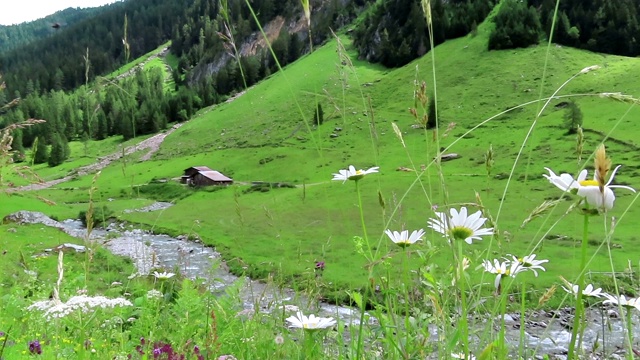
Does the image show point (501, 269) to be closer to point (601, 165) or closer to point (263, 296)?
point (601, 165)

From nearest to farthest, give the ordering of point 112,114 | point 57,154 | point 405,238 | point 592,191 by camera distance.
A: point 592,191 < point 405,238 < point 57,154 < point 112,114

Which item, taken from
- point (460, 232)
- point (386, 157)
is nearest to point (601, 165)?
point (460, 232)

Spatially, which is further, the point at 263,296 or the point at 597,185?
the point at 263,296

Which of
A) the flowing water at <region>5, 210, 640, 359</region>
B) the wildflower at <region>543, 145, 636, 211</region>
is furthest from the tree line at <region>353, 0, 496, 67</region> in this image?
the wildflower at <region>543, 145, 636, 211</region>

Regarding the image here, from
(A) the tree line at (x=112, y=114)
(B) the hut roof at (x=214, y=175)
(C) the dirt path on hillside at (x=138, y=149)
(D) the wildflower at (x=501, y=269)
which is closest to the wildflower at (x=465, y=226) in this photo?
(D) the wildflower at (x=501, y=269)

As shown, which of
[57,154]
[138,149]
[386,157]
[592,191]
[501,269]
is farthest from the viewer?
[57,154]

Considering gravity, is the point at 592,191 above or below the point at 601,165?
below

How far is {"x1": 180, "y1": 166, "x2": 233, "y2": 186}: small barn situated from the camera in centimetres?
6838

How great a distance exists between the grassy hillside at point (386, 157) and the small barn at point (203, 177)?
3.47 m

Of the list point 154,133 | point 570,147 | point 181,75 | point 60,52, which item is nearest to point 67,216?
point 570,147

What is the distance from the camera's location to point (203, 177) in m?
69.8

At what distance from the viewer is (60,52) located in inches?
7785

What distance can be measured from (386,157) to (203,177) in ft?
82.7

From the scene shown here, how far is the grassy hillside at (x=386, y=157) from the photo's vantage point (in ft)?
104
